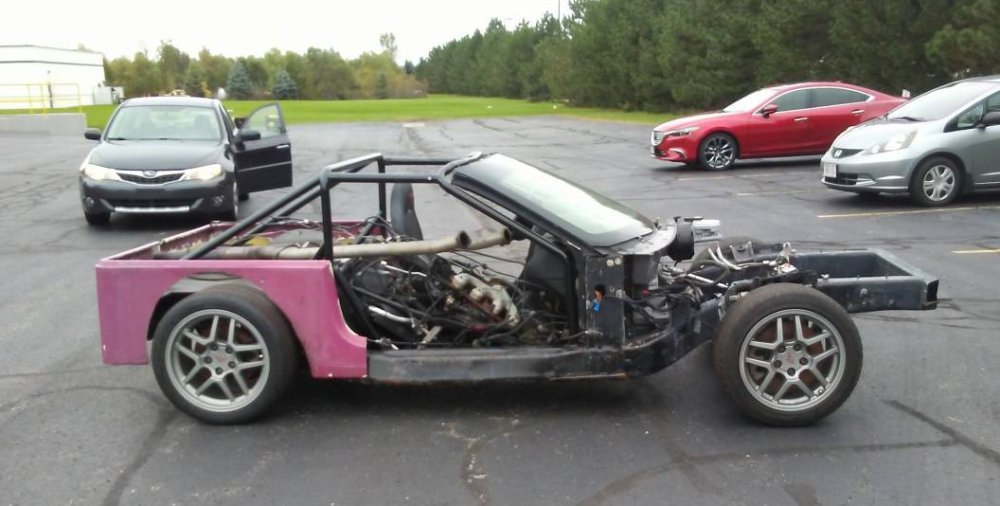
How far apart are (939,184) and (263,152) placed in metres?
8.70

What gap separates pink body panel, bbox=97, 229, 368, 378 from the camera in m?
4.61

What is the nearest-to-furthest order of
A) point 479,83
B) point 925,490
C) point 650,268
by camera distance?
point 925,490 → point 650,268 → point 479,83

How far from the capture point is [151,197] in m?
10.7

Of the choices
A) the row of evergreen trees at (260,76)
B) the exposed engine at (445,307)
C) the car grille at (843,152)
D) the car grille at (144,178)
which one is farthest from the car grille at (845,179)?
the row of evergreen trees at (260,76)

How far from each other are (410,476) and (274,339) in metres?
1.00

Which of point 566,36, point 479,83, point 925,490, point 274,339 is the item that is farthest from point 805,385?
point 479,83

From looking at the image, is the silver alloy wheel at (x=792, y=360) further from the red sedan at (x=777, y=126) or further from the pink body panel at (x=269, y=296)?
the red sedan at (x=777, y=126)

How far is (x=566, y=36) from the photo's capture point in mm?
61438

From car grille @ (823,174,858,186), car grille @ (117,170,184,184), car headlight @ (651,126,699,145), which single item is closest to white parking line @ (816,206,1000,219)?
car grille @ (823,174,858,186)

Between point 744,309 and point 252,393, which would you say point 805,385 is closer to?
point 744,309

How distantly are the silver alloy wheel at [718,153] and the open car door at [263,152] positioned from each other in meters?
8.26

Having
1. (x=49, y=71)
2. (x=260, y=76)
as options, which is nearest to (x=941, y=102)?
(x=49, y=71)

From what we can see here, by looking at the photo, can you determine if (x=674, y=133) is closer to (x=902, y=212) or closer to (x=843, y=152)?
(x=843, y=152)

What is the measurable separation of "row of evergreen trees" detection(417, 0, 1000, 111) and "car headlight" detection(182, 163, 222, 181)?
59.3 ft
